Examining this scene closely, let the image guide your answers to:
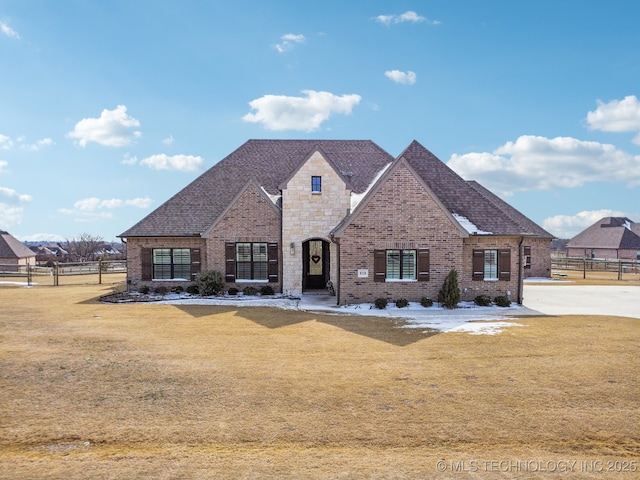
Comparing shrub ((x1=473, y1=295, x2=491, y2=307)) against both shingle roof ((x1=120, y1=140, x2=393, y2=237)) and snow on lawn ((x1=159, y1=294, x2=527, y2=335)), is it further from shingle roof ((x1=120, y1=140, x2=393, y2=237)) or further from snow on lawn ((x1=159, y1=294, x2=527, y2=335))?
shingle roof ((x1=120, y1=140, x2=393, y2=237))

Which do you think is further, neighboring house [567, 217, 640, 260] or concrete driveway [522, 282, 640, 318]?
neighboring house [567, 217, 640, 260]

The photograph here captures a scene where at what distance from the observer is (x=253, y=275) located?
21.8m

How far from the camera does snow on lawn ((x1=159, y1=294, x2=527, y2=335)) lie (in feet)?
46.4

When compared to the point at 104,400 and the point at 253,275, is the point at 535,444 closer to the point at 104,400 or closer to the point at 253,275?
the point at 104,400

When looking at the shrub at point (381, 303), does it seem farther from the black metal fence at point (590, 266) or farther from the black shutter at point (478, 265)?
the black metal fence at point (590, 266)

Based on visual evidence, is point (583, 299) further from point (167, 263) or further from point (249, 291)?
point (167, 263)

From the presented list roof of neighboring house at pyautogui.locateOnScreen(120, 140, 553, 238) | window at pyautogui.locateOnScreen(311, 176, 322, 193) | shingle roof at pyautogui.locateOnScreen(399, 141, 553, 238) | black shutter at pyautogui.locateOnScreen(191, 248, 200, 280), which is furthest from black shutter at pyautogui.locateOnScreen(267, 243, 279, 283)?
shingle roof at pyautogui.locateOnScreen(399, 141, 553, 238)

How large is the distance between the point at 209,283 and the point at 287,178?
6442mm

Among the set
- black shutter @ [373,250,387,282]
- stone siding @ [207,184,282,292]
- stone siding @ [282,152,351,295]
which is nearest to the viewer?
black shutter @ [373,250,387,282]

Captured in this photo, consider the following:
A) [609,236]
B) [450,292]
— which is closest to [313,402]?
[450,292]

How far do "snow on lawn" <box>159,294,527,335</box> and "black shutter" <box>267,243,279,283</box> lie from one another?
3.66 feet

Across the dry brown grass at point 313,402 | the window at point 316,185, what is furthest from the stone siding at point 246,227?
the dry brown grass at point 313,402

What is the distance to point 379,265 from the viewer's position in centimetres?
1816

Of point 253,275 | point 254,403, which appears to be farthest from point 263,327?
point 253,275
